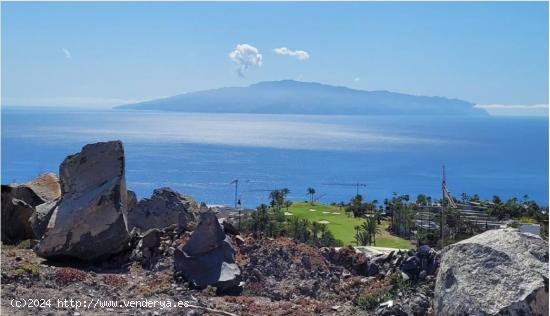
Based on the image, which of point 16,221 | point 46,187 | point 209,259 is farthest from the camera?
point 46,187

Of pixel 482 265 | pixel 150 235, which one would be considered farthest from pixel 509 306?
pixel 150 235

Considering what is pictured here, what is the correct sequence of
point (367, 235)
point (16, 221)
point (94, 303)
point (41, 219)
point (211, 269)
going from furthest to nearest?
point (367, 235) < point (16, 221) < point (41, 219) < point (211, 269) < point (94, 303)

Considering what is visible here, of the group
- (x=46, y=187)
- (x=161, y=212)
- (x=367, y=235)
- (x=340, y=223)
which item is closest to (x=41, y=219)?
(x=46, y=187)

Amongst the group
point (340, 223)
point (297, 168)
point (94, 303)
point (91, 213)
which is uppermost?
point (91, 213)

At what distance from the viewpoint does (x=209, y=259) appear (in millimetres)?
11883

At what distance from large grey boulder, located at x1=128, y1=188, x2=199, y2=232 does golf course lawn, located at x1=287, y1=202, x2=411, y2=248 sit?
31.8 meters

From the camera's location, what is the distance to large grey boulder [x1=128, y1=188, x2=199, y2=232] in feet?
54.8

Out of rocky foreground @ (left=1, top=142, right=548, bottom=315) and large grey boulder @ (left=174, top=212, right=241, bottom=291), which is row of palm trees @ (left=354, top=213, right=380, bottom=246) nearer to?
rocky foreground @ (left=1, top=142, right=548, bottom=315)

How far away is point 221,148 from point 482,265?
171765 millimetres

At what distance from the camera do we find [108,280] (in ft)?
37.1

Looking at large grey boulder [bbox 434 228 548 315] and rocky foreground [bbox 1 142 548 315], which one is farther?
rocky foreground [bbox 1 142 548 315]

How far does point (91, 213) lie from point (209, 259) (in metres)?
3.08

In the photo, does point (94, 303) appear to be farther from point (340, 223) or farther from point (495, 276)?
point (340, 223)

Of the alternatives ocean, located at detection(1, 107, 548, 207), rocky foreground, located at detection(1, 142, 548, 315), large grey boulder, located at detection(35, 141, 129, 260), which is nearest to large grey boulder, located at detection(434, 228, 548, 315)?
rocky foreground, located at detection(1, 142, 548, 315)
